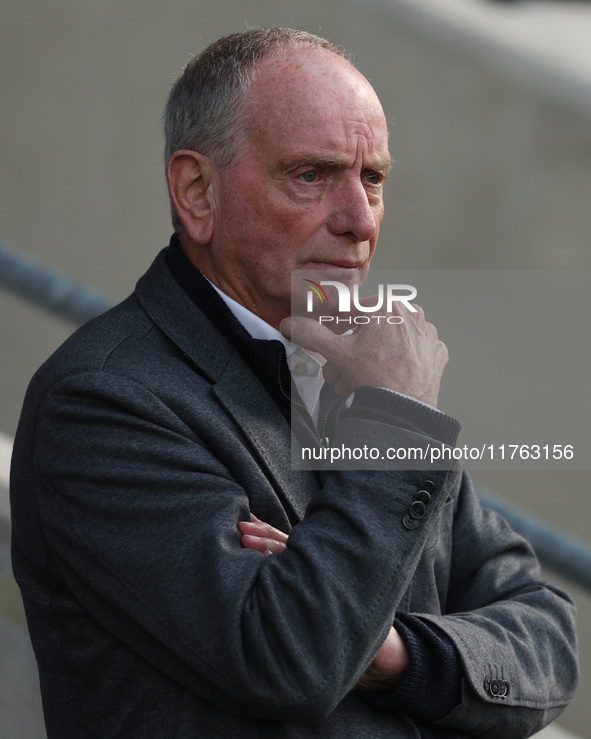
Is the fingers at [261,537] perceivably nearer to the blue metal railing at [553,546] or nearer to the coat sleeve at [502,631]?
the coat sleeve at [502,631]

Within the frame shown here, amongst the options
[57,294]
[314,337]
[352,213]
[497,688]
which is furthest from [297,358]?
[57,294]

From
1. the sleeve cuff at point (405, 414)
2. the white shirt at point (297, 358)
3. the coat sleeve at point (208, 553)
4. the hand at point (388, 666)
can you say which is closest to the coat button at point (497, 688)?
the hand at point (388, 666)

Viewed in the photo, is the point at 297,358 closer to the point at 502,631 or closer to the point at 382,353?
the point at 382,353

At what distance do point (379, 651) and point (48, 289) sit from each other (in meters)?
1.58

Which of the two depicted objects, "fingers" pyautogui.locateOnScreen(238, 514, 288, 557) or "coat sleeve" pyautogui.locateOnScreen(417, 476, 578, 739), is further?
"coat sleeve" pyautogui.locateOnScreen(417, 476, 578, 739)

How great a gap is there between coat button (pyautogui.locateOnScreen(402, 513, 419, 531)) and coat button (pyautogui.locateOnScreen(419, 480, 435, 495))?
0.16 feet

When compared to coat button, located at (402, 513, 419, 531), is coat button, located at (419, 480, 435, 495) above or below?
above

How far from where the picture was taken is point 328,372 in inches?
69.0

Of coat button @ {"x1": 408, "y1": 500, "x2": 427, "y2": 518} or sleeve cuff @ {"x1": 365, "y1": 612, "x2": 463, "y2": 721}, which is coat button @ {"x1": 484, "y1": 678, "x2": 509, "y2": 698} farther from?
coat button @ {"x1": 408, "y1": 500, "x2": 427, "y2": 518}

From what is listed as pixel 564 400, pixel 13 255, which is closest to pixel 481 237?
pixel 564 400

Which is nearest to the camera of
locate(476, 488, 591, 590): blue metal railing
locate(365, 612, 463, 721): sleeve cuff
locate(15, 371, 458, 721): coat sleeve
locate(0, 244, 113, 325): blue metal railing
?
locate(15, 371, 458, 721): coat sleeve

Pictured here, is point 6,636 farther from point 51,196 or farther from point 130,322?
point 51,196

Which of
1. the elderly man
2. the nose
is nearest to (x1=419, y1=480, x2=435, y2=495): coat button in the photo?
the elderly man

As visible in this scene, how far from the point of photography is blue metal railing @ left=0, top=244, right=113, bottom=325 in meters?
2.71
